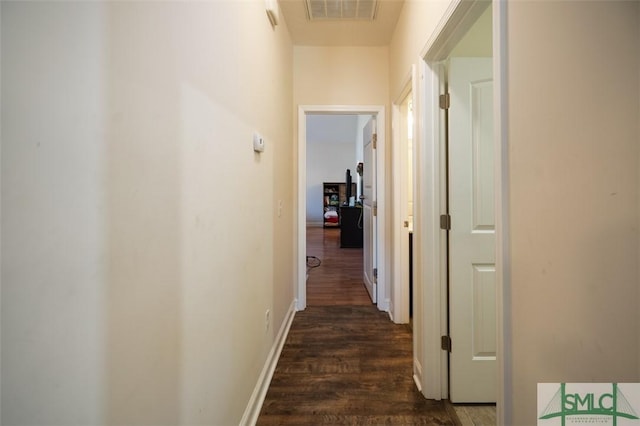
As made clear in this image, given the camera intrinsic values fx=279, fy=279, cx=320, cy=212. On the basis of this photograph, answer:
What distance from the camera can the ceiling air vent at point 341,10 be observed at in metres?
2.17

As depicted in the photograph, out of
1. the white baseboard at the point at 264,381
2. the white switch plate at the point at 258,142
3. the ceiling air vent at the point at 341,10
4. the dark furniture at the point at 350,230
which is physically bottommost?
the white baseboard at the point at 264,381

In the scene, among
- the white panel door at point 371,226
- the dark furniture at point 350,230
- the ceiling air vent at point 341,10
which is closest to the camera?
the ceiling air vent at point 341,10

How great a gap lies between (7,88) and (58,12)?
17 cm

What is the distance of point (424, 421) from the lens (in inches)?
57.3

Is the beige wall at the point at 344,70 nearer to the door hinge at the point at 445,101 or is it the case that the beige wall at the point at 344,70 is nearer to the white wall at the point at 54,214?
the door hinge at the point at 445,101

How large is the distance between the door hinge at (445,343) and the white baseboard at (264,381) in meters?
1.06

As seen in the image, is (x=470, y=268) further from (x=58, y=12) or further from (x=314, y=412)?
(x=58, y=12)

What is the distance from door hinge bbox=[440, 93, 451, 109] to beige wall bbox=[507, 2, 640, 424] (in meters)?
0.76

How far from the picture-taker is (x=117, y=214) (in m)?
0.59

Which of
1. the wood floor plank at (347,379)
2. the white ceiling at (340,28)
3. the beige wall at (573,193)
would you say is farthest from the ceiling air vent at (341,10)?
the wood floor plank at (347,379)

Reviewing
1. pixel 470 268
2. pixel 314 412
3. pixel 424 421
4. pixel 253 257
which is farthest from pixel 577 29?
pixel 314 412

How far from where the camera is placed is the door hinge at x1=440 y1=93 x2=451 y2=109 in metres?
1.57

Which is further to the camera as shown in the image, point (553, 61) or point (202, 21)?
point (202, 21)

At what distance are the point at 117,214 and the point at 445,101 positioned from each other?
64.2 inches
